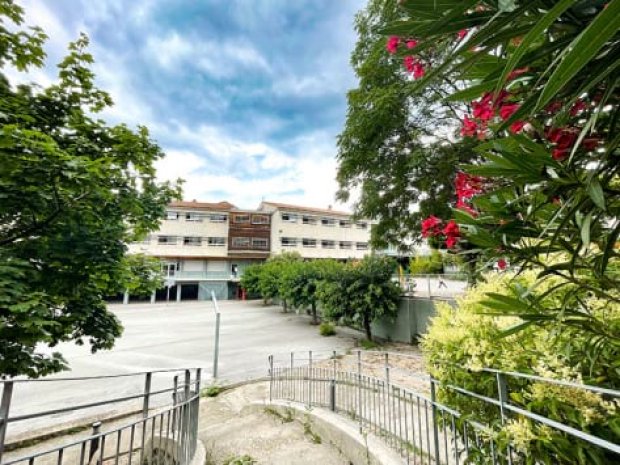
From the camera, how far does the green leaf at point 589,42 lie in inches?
16.4

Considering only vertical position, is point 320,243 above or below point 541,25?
above

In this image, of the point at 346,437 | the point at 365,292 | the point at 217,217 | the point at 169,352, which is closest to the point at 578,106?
the point at 346,437

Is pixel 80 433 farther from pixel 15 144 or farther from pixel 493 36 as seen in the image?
pixel 493 36

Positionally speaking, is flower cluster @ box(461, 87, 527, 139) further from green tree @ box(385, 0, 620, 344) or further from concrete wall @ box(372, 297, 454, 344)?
concrete wall @ box(372, 297, 454, 344)

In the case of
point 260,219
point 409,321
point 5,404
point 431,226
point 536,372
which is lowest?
point 409,321

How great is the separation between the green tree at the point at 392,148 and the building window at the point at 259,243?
842 inches

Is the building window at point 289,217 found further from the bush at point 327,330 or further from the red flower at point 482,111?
the red flower at point 482,111

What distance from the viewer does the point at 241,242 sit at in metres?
30.1

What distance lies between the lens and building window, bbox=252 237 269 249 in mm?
30638

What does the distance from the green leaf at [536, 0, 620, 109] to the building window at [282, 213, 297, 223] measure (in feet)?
98.8

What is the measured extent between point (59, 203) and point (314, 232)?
28627 millimetres

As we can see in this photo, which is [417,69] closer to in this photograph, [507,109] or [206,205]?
[507,109]

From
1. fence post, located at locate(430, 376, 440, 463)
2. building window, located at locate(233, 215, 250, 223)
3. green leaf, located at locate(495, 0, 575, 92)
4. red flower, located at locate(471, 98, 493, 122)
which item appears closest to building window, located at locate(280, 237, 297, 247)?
building window, located at locate(233, 215, 250, 223)

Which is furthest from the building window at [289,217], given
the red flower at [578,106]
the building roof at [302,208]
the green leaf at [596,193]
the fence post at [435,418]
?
the green leaf at [596,193]
